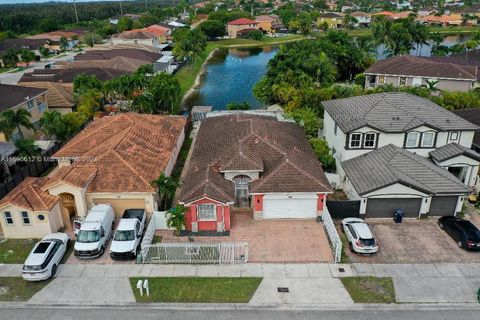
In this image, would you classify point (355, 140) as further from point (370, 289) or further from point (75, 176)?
point (75, 176)

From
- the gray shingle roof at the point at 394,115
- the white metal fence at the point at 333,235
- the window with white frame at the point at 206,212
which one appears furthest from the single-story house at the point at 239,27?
the window with white frame at the point at 206,212

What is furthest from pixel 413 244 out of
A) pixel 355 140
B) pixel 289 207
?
pixel 355 140

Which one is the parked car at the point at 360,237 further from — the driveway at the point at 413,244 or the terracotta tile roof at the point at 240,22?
the terracotta tile roof at the point at 240,22

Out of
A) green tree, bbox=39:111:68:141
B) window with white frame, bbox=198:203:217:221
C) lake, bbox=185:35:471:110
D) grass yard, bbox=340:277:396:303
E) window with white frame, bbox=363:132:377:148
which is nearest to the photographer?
grass yard, bbox=340:277:396:303

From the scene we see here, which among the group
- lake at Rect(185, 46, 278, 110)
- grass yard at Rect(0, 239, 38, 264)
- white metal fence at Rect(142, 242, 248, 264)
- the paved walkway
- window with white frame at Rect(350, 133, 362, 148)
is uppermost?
window with white frame at Rect(350, 133, 362, 148)

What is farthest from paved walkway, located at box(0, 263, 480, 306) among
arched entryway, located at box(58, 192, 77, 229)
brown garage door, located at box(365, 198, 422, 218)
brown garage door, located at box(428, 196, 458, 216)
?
brown garage door, located at box(428, 196, 458, 216)

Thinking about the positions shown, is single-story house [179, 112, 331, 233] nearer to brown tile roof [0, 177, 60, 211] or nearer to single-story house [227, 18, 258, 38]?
brown tile roof [0, 177, 60, 211]
